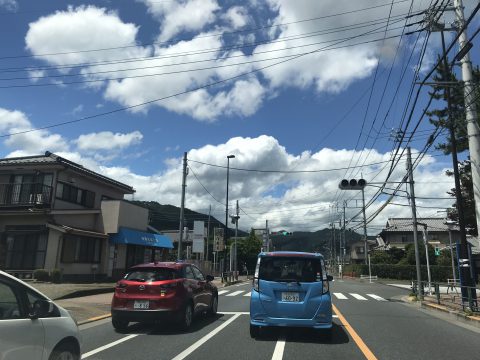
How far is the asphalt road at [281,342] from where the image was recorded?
807cm

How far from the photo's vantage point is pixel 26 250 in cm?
2533

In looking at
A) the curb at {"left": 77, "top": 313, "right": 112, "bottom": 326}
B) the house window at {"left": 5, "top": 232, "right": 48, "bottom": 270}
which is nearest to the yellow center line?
the curb at {"left": 77, "top": 313, "right": 112, "bottom": 326}

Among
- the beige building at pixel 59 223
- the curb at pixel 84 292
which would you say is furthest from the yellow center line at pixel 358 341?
the beige building at pixel 59 223

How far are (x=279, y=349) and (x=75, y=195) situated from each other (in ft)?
75.2

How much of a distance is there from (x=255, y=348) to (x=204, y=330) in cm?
243

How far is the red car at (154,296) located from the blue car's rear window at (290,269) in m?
2.13

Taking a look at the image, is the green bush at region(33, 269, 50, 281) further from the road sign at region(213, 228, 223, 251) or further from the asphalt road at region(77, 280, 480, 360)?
the road sign at region(213, 228, 223, 251)

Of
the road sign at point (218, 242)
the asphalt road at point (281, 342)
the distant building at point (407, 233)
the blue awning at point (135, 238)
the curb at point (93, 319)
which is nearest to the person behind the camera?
the asphalt road at point (281, 342)

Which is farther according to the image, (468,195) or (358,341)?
(468,195)

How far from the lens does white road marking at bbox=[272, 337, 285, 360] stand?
25.6 ft

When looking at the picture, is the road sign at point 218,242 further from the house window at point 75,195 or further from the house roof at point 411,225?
the house roof at point 411,225

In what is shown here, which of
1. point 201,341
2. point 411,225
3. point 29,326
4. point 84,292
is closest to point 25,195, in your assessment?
point 84,292

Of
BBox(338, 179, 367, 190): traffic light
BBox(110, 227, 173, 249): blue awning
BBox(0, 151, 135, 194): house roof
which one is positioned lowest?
BBox(110, 227, 173, 249): blue awning

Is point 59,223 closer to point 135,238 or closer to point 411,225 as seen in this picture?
point 135,238
